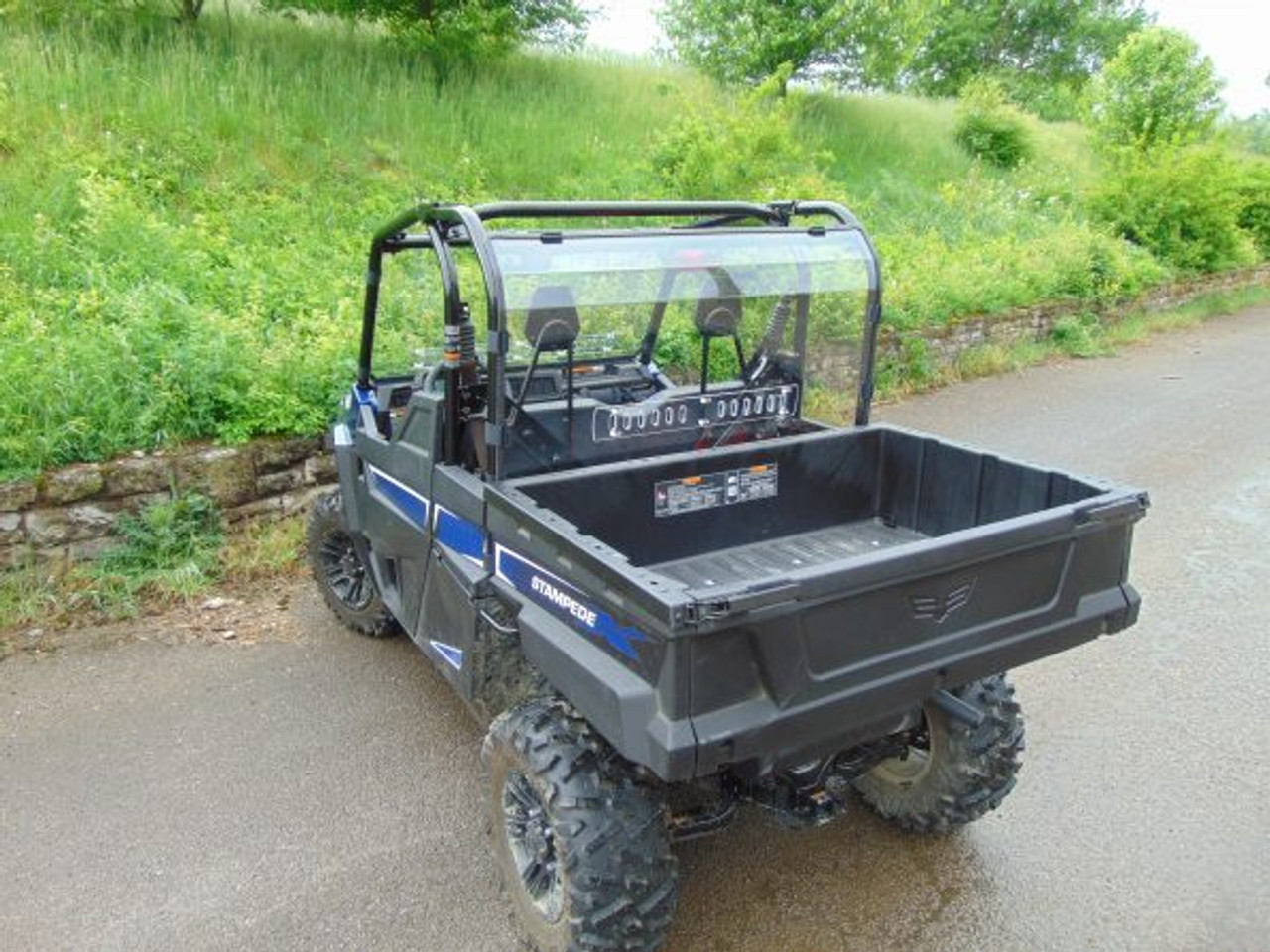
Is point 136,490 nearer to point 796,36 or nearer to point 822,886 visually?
point 822,886

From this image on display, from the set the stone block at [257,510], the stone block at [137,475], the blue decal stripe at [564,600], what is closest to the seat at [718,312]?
the blue decal stripe at [564,600]

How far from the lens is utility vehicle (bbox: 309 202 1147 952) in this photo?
7.04ft

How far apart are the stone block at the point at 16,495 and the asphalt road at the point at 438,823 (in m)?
0.74

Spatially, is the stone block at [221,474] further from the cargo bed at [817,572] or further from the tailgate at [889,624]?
the tailgate at [889,624]

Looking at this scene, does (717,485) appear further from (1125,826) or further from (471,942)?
(1125,826)

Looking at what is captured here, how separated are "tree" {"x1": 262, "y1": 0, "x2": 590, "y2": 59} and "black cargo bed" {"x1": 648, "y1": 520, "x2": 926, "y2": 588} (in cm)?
900

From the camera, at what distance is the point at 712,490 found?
126 inches

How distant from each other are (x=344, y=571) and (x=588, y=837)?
2434 mm

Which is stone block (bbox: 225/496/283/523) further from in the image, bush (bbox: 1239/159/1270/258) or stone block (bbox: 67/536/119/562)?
bush (bbox: 1239/159/1270/258)

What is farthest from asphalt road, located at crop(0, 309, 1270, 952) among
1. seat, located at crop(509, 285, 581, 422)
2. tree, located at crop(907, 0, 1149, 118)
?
tree, located at crop(907, 0, 1149, 118)

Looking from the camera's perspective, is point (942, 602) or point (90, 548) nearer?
point (942, 602)

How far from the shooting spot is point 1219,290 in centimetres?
1433

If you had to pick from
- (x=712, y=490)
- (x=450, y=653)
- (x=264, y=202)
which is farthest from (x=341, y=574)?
(x=264, y=202)

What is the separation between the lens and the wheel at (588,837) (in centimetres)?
227
